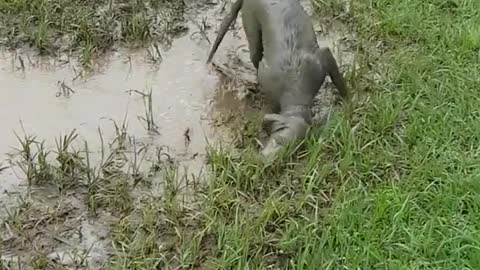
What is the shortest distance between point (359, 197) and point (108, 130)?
1.34m

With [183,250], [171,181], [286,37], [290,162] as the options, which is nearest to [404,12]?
[286,37]

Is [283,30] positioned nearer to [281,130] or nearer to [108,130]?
[281,130]

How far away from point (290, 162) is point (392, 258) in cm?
80

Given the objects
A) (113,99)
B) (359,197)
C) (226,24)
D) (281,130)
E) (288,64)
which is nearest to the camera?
(359,197)

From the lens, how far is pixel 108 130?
4.59 meters

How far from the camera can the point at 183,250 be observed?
3.74 meters

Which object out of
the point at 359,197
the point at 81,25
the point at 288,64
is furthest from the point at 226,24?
the point at 359,197

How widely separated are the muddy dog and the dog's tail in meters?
0.23

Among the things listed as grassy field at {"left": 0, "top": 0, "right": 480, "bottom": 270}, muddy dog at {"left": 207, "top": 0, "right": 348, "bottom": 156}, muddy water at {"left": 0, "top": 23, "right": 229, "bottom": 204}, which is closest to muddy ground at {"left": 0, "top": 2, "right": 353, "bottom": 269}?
muddy water at {"left": 0, "top": 23, "right": 229, "bottom": 204}

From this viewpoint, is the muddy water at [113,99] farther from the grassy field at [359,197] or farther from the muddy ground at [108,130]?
the grassy field at [359,197]

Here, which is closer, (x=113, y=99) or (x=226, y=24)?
(x=113, y=99)

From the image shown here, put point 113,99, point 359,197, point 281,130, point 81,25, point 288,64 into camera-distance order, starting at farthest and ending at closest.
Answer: point 81,25
point 113,99
point 288,64
point 281,130
point 359,197

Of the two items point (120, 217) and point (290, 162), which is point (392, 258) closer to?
point (290, 162)

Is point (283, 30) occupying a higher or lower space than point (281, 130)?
higher
